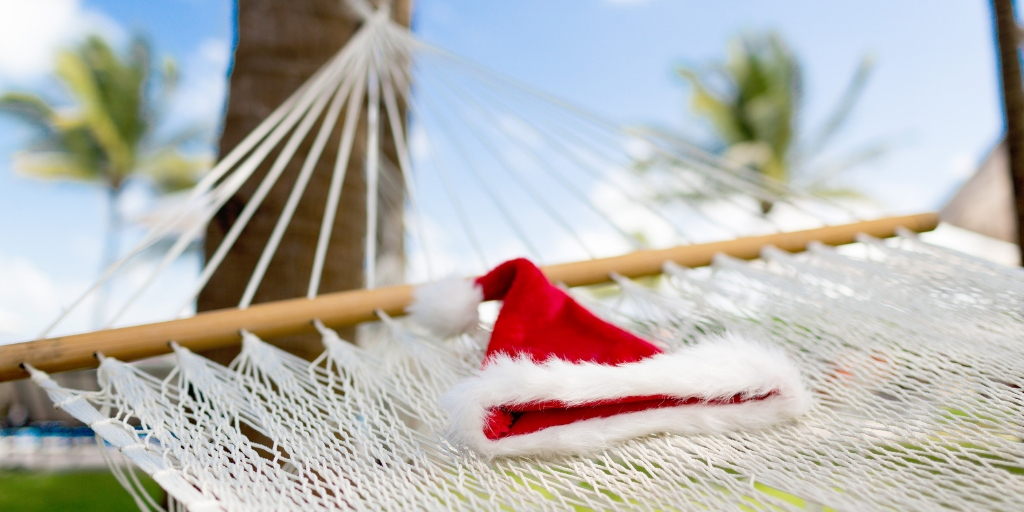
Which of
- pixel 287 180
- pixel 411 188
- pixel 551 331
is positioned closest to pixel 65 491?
pixel 287 180

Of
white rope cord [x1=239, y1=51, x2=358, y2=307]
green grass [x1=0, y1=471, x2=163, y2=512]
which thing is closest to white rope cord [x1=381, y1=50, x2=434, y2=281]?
white rope cord [x1=239, y1=51, x2=358, y2=307]

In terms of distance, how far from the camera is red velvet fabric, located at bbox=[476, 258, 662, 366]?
527mm

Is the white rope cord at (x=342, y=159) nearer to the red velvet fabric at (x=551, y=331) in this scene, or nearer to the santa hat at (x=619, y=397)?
the red velvet fabric at (x=551, y=331)

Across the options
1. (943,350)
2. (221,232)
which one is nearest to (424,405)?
(943,350)

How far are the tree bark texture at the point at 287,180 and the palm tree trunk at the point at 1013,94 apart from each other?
1.04m

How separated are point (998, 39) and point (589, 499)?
101 centimetres

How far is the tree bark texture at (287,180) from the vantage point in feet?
3.40

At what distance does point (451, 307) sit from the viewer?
25.7 inches

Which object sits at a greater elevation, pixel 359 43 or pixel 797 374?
pixel 359 43

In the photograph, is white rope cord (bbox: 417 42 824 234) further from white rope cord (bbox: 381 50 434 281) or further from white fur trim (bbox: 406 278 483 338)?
white fur trim (bbox: 406 278 483 338)

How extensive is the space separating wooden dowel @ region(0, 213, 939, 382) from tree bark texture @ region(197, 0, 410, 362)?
30 centimetres

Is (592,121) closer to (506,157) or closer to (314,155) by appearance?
(506,157)

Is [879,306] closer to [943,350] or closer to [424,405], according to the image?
[943,350]

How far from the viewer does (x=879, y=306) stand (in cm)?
63
